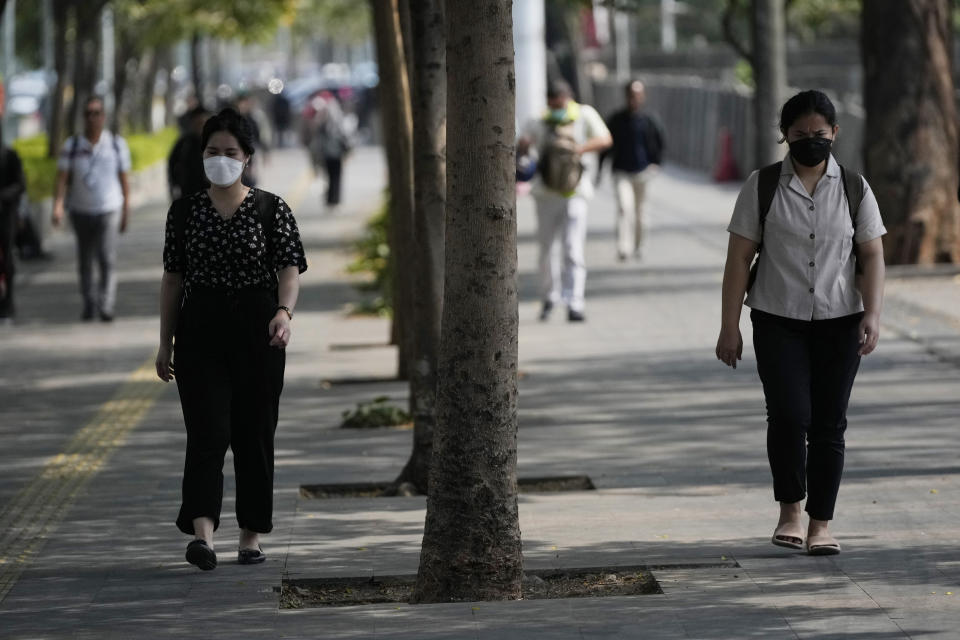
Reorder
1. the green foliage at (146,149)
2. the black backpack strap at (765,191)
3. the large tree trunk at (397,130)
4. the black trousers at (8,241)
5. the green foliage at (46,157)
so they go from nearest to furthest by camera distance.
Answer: the black backpack strap at (765,191), the large tree trunk at (397,130), the black trousers at (8,241), the green foliage at (46,157), the green foliage at (146,149)

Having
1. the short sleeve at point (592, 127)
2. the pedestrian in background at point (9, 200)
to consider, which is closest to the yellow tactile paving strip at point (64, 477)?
the pedestrian in background at point (9, 200)

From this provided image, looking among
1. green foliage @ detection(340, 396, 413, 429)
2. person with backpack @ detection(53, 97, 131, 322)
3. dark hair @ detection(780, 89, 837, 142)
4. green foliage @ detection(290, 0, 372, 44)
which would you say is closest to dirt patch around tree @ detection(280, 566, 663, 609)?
dark hair @ detection(780, 89, 837, 142)

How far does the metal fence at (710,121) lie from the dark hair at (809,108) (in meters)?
20.5

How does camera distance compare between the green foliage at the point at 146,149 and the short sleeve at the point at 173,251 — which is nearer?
the short sleeve at the point at 173,251

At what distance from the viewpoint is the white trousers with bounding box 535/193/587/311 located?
48.4 feet

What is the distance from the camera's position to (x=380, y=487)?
8.80m

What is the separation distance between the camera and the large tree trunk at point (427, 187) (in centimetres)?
908

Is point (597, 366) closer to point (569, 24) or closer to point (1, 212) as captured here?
point (1, 212)

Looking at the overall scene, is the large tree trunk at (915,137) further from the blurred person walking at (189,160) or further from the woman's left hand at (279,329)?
the woman's left hand at (279,329)

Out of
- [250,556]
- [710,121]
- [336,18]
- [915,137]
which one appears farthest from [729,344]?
[336,18]

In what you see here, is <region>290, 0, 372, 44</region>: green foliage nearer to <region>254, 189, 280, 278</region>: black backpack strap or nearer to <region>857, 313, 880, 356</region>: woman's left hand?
<region>254, 189, 280, 278</region>: black backpack strap

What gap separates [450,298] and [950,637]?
1.96m

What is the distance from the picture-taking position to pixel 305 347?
14164 millimetres

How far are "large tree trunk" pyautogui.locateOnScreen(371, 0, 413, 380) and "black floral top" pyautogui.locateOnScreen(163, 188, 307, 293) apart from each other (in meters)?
4.05
